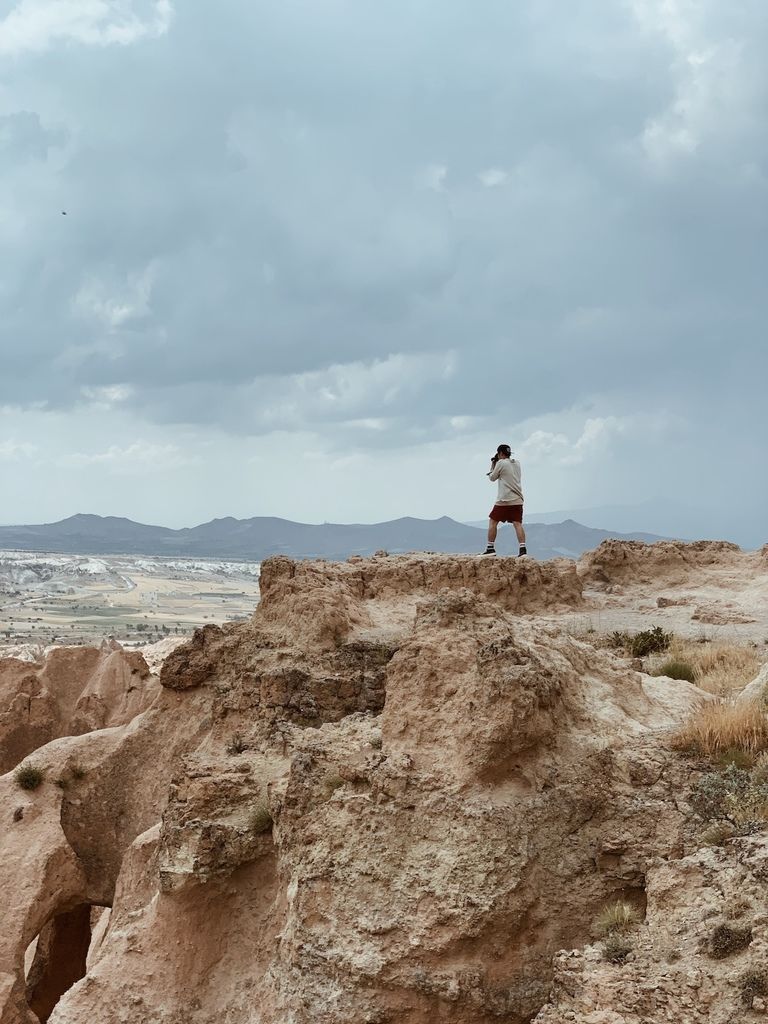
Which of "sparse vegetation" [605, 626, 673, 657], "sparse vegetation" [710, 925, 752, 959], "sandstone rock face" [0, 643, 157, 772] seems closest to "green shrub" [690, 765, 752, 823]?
"sparse vegetation" [710, 925, 752, 959]

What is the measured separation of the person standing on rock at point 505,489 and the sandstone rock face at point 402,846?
20.9ft

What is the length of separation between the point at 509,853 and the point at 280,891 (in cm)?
167

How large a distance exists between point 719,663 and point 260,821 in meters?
5.22

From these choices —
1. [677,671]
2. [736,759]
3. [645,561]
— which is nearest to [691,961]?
[736,759]

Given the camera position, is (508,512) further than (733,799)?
Yes

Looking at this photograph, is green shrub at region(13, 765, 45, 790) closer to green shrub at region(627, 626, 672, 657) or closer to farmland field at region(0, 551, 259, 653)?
green shrub at region(627, 626, 672, 657)

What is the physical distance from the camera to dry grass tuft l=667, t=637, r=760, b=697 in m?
7.75

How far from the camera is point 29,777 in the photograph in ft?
29.2

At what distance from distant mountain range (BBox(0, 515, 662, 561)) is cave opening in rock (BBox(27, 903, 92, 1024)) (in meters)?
13.4

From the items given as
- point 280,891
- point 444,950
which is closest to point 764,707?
point 444,950

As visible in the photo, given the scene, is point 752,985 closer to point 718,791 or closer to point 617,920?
point 617,920

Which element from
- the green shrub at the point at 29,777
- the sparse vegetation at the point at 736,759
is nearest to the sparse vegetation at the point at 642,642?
the sparse vegetation at the point at 736,759

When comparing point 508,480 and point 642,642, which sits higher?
point 508,480

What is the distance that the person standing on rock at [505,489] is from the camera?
14055 mm
